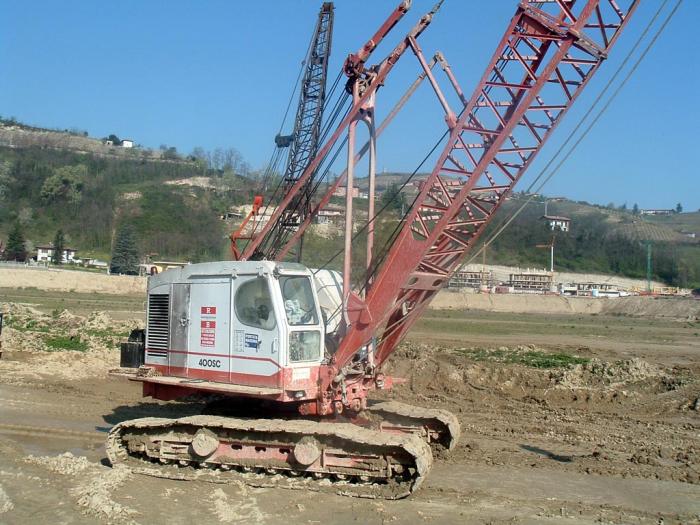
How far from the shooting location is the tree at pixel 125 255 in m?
67.2

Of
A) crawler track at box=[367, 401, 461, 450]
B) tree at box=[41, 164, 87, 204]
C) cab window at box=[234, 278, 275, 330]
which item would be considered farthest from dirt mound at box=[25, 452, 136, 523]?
tree at box=[41, 164, 87, 204]

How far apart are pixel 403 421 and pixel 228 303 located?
3.16m

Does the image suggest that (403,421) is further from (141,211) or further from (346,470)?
(141,211)

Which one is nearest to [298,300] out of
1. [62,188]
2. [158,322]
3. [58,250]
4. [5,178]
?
[158,322]

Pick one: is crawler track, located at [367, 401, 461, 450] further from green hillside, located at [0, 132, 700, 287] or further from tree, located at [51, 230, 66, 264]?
tree, located at [51, 230, 66, 264]

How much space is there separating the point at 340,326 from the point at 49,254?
74027 millimetres

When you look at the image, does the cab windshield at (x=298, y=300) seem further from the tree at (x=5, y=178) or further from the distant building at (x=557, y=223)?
the tree at (x=5, y=178)

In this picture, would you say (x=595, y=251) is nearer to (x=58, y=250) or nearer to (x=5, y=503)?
(x=58, y=250)

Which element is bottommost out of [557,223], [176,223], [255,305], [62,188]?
[255,305]

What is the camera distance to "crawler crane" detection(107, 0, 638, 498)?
28.6 feet

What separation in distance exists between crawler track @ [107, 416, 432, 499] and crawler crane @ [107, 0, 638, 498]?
0.02 m

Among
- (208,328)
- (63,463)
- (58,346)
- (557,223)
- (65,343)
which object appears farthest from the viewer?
(557,223)

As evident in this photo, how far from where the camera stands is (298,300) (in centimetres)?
939

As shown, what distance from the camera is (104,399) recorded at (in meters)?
14.3
